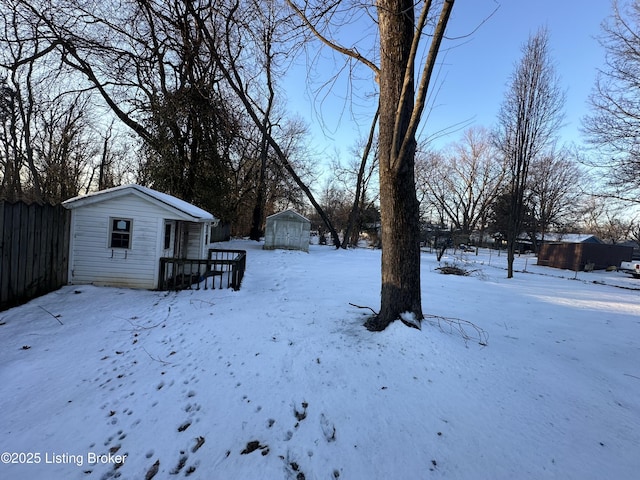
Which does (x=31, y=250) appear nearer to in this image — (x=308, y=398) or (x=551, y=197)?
(x=308, y=398)

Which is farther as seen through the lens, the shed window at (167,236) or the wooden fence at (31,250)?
the shed window at (167,236)

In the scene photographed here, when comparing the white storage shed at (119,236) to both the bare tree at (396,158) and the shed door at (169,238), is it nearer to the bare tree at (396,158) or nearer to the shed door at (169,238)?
the shed door at (169,238)

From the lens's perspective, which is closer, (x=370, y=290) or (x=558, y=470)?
(x=558, y=470)

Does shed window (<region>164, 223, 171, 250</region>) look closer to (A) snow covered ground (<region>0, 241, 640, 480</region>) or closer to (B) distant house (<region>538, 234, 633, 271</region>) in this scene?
(A) snow covered ground (<region>0, 241, 640, 480</region>)

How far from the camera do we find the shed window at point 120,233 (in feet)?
22.3

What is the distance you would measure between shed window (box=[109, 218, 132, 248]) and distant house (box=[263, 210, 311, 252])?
10.9 meters

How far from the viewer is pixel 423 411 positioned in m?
2.37

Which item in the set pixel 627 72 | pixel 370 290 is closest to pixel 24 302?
pixel 370 290

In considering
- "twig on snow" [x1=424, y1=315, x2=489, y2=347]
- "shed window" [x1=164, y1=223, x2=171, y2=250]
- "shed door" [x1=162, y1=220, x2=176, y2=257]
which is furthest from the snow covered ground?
"shed window" [x1=164, y1=223, x2=171, y2=250]

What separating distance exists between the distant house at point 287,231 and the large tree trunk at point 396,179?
14298mm

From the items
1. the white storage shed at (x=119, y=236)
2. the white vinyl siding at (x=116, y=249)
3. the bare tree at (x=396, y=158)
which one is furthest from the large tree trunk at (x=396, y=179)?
the white vinyl siding at (x=116, y=249)

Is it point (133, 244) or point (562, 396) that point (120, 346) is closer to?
point (133, 244)

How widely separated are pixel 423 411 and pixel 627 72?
1564 cm

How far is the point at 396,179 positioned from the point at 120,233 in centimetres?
721
